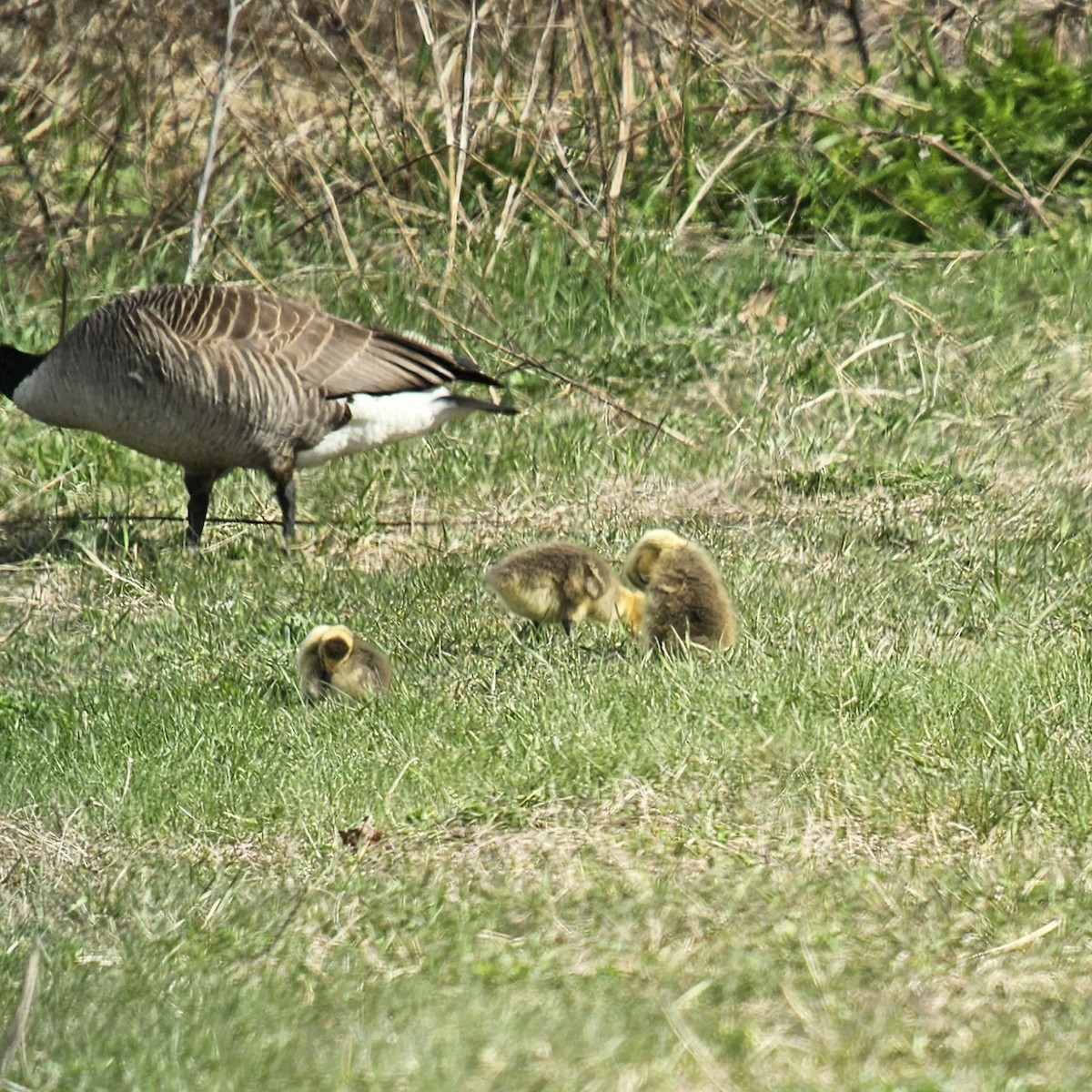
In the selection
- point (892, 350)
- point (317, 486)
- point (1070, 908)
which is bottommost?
point (317, 486)

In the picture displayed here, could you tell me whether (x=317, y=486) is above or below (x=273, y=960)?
below

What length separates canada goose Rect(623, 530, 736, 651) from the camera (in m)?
5.88

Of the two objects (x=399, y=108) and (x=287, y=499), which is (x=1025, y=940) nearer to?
(x=287, y=499)

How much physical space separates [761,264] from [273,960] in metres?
7.34

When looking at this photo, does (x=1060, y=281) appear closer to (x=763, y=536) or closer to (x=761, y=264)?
(x=761, y=264)

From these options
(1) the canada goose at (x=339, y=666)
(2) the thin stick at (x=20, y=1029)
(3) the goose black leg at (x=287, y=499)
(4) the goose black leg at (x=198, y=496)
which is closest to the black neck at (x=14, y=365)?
(4) the goose black leg at (x=198, y=496)

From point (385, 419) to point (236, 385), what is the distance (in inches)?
29.0

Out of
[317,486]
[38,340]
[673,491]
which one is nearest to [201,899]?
[673,491]

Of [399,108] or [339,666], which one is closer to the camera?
[339,666]

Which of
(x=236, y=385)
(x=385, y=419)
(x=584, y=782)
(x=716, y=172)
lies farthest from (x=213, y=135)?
(x=584, y=782)

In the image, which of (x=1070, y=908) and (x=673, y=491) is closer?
(x=1070, y=908)

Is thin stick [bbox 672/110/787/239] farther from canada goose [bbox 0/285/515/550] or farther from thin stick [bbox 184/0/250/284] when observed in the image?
thin stick [bbox 184/0/250/284]

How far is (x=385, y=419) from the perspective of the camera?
343 inches

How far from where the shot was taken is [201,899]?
4305mm
